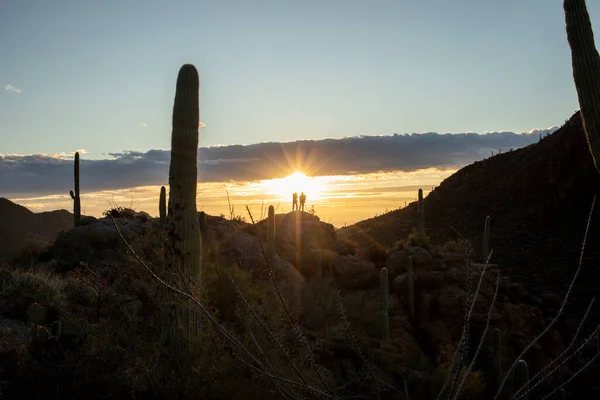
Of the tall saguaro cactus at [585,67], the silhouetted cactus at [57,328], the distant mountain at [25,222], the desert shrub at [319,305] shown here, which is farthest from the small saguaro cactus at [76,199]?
the distant mountain at [25,222]

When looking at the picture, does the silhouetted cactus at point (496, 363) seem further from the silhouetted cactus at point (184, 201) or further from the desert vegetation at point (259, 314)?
the silhouetted cactus at point (184, 201)

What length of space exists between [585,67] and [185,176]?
21.2 ft

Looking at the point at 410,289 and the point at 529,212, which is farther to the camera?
the point at 529,212

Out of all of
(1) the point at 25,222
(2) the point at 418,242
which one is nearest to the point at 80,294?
(2) the point at 418,242

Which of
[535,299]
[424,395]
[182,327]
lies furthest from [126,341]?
[535,299]

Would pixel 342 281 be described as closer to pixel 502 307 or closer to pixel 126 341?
pixel 502 307

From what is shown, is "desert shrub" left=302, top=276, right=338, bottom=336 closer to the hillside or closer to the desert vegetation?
the desert vegetation

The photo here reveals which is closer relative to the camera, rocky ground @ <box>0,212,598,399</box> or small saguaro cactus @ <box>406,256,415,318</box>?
rocky ground @ <box>0,212,598,399</box>

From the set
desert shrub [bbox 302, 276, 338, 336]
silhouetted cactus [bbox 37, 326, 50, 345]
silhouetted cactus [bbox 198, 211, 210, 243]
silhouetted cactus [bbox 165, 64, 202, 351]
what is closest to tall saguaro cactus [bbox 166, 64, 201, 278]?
silhouetted cactus [bbox 165, 64, 202, 351]

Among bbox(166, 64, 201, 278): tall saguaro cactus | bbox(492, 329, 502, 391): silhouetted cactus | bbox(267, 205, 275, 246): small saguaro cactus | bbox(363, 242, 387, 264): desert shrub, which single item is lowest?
bbox(492, 329, 502, 391): silhouetted cactus

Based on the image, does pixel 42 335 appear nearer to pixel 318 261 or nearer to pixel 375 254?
pixel 318 261

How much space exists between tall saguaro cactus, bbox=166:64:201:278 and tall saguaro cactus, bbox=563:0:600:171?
621 centimetres

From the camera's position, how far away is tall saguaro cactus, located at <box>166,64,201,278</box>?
1020 cm

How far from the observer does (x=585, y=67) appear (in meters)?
8.29
